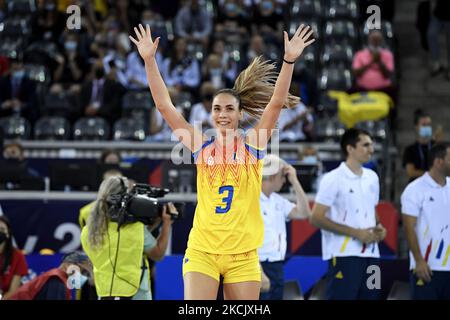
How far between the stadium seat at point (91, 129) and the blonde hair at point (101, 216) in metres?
6.64

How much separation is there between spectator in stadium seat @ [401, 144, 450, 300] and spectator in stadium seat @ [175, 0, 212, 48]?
8.17m

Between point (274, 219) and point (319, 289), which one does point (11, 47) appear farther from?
point (274, 219)

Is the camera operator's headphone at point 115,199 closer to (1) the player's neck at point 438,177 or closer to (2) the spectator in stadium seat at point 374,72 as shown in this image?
(1) the player's neck at point 438,177

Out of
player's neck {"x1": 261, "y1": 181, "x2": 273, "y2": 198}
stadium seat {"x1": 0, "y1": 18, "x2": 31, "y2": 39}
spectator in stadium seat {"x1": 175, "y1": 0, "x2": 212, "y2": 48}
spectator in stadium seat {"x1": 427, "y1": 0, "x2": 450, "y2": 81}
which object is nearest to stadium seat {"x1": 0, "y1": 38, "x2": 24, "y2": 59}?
stadium seat {"x1": 0, "y1": 18, "x2": 31, "y2": 39}

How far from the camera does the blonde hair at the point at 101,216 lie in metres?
8.20

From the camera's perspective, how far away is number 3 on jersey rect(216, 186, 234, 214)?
6.61m

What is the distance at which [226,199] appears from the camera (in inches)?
261

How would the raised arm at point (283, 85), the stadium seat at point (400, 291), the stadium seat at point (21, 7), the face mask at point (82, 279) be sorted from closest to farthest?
the raised arm at point (283, 85) → the face mask at point (82, 279) → the stadium seat at point (400, 291) → the stadium seat at point (21, 7)

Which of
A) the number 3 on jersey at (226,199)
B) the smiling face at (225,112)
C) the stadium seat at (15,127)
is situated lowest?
the number 3 on jersey at (226,199)

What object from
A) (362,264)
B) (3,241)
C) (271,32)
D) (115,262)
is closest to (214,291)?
(115,262)

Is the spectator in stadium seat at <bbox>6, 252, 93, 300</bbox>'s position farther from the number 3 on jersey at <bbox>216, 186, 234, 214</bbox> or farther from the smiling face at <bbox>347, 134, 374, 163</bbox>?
the number 3 on jersey at <bbox>216, 186, 234, 214</bbox>

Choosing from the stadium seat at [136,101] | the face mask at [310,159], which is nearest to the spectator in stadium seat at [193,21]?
the stadium seat at [136,101]

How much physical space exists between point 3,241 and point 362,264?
11.4ft

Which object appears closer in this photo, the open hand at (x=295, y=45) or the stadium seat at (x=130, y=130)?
the open hand at (x=295, y=45)
